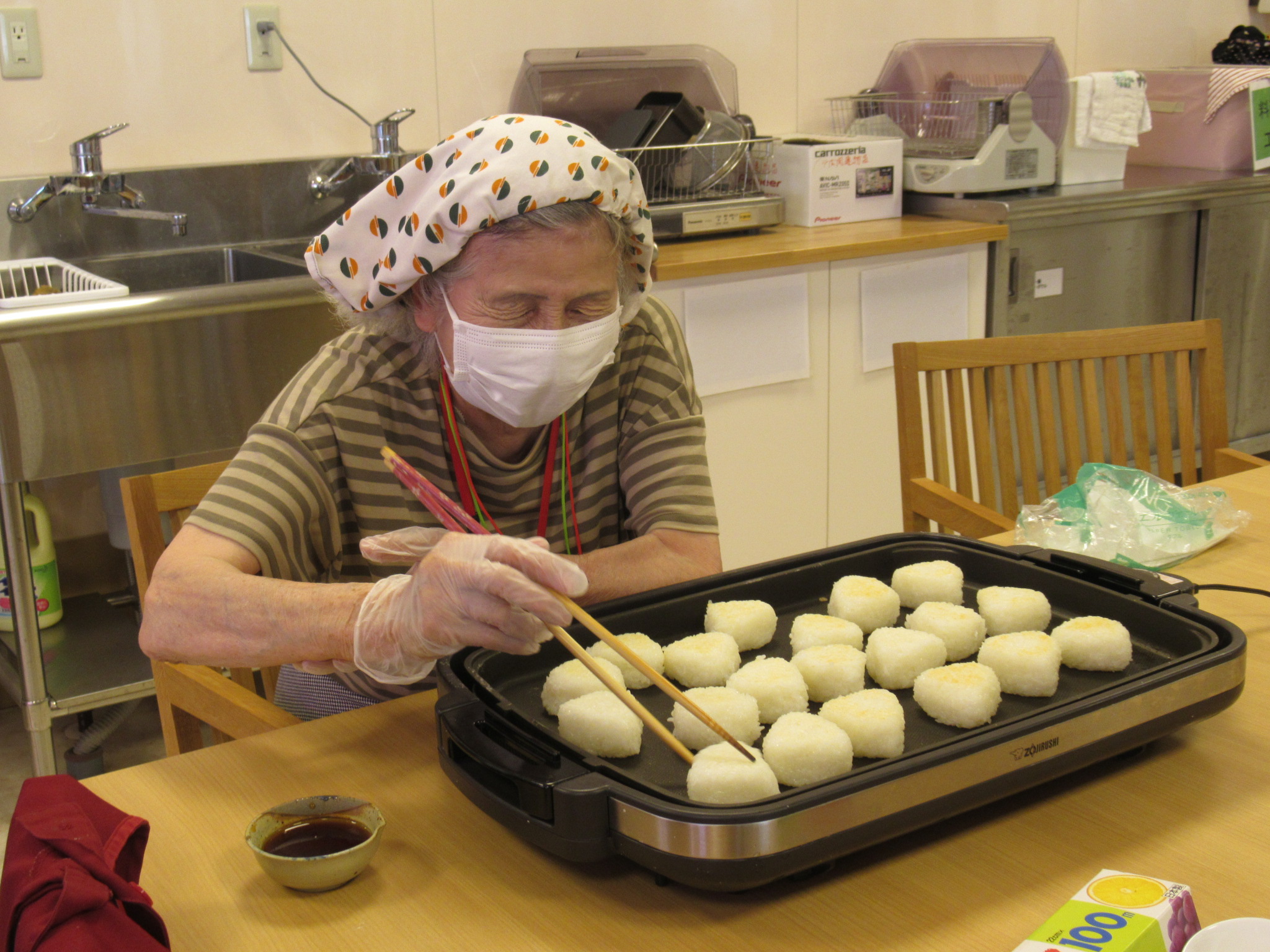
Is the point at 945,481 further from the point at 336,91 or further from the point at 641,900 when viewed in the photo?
the point at 336,91

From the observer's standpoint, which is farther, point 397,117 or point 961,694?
point 397,117

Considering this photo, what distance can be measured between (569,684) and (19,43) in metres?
2.14

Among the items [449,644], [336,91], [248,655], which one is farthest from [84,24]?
[449,644]

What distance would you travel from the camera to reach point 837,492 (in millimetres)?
3010

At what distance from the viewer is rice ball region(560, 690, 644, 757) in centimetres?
89

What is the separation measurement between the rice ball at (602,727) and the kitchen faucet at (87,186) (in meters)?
1.73

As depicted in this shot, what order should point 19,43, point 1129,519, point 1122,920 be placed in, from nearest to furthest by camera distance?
1. point 1122,920
2. point 1129,519
3. point 19,43

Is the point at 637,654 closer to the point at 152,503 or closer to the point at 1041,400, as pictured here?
the point at 152,503

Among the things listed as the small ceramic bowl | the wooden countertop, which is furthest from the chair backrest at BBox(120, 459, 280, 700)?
the wooden countertop

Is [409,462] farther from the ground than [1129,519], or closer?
farther from the ground

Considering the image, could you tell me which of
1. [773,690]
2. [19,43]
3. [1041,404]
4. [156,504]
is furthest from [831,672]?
[19,43]

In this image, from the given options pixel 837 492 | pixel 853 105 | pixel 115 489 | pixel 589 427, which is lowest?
pixel 837 492

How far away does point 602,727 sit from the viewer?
891 mm

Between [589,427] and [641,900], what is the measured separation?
714 millimetres
